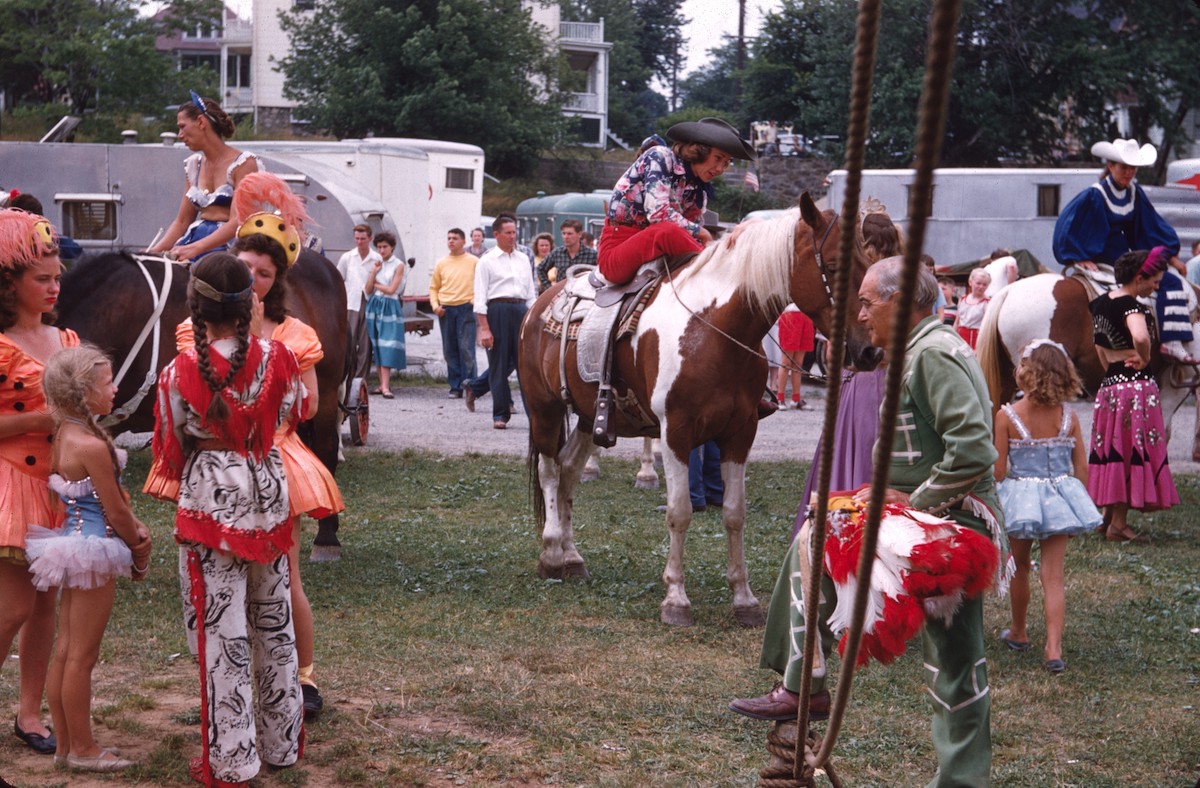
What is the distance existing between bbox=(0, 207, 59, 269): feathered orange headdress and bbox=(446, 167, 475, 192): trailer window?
78.9 ft

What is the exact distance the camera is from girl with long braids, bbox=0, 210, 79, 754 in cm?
433

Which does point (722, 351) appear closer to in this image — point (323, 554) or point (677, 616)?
point (677, 616)

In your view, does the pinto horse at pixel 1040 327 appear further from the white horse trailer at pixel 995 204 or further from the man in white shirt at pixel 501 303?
the white horse trailer at pixel 995 204

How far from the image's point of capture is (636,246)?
6.84 metres

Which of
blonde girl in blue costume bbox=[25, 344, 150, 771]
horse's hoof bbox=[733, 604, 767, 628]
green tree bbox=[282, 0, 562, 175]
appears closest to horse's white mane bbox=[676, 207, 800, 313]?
horse's hoof bbox=[733, 604, 767, 628]

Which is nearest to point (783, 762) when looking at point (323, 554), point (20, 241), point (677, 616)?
point (677, 616)

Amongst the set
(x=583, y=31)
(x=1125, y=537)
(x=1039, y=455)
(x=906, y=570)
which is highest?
(x=583, y=31)

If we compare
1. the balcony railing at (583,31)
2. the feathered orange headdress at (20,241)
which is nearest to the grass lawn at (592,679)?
the feathered orange headdress at (20,241)

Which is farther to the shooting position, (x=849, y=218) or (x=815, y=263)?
(x=815, y=263)

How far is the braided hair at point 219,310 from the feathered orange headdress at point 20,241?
0.76 meters

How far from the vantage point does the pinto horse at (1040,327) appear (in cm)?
945

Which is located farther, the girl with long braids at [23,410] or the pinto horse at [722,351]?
the pinto horse at [722,351]

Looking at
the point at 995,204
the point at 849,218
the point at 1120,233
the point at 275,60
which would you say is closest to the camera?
the point at 849,218

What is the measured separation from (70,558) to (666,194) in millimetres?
3612
